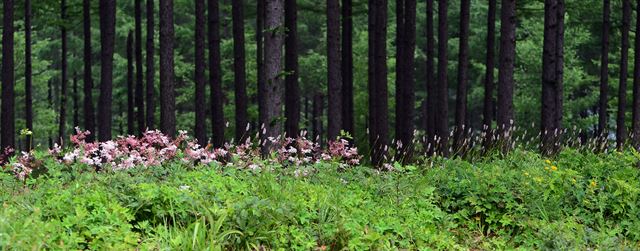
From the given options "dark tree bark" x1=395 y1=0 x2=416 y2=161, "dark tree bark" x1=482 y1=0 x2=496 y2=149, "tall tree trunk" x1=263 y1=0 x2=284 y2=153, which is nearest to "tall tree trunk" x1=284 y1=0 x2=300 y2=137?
"tall tree trunk" x1=263 y1=0 x2=284 y2=153

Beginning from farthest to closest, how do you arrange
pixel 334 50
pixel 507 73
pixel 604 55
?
pixel 604 55, pixel 507 73, pixel 334 50

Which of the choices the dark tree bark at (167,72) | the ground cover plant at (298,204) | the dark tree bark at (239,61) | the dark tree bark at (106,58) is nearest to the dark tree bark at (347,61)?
the dark tree bark at (239,61)

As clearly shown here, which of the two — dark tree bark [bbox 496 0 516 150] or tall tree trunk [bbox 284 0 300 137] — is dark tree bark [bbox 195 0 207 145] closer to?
tall tree trunk [bbox 284 0 300 137]

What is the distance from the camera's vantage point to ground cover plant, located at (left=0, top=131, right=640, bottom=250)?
554cm

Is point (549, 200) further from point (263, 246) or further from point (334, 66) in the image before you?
point (334, 66)

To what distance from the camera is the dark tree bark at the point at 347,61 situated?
22.9 m

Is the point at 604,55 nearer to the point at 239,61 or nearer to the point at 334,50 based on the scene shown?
the point at 334,50

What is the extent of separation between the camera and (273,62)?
12.6 m

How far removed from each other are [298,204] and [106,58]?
13080 mm

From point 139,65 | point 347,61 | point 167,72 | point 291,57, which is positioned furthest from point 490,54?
point 139,65

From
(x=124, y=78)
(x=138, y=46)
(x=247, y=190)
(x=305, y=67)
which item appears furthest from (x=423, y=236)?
(x=124, y=78)

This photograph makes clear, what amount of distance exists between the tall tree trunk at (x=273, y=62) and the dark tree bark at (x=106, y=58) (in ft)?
20.3

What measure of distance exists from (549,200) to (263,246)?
3640mm

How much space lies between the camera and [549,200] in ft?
25.7
